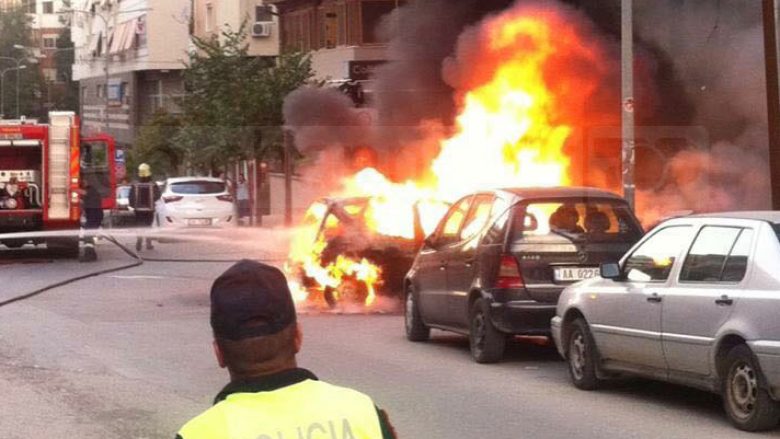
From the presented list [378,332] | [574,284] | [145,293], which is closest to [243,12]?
[145,293]

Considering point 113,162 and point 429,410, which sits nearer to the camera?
point 429,410

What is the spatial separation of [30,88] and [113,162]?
81803 mm

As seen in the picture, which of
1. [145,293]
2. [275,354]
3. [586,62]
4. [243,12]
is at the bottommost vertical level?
[145,293]

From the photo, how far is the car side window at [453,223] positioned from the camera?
13.9 meters

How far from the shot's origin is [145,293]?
21.2m

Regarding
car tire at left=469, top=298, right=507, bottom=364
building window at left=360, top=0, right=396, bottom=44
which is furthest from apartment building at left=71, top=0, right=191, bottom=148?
car tire at left=469, top=298, right=507, bottom=364

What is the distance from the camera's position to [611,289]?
10.9 m

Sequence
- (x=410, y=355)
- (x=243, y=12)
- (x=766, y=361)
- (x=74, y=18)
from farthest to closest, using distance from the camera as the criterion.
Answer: (x=74, y=18) < (x=243, y=12) < (x=410, y=355) < (x=766, y=361)

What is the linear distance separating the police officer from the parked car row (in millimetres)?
6218

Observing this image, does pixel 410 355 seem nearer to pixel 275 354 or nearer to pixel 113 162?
pixel 275 354

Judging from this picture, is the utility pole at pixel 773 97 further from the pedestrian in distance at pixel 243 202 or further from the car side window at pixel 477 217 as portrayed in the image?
the pedestrian in distance at pixel 243 202

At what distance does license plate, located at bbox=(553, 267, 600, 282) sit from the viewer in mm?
12562

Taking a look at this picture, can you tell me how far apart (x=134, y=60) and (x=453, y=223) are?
198 feet

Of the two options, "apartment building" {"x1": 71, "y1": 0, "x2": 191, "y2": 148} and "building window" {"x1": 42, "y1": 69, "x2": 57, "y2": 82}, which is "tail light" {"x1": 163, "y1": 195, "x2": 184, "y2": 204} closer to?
"apartment building" {"x1": 71, "y1": 0, "x2": 191, "y2": 148}
